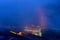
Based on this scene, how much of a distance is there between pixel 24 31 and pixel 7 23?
0.74 ft

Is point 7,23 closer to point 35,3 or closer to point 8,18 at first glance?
point 8,18

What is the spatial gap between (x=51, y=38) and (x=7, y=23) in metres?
0.56

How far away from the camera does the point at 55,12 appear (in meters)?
1.55

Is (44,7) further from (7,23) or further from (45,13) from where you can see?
(7,23)

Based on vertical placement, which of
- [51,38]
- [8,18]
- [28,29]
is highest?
[8,18]

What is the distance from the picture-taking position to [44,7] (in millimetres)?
1588

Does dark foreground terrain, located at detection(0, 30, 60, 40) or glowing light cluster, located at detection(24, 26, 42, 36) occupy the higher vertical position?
glowing light cluster, located at detection(24, 26, 42, 36)

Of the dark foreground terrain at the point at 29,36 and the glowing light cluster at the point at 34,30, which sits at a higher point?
the glowing light cluster at the point at 34,30

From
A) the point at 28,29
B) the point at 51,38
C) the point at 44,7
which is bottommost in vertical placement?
the point at 51,38

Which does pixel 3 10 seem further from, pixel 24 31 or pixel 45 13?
pixel 45 13

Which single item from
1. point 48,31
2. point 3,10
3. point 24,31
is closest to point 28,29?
point 24,31

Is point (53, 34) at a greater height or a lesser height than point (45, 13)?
lesser

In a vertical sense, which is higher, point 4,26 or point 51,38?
point 4,26

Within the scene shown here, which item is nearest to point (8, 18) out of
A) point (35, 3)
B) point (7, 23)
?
point (7, 23)
